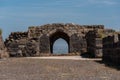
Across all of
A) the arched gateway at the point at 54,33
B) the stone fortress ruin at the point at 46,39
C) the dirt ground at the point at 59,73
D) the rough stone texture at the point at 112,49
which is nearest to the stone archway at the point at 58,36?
the stone fortress ruin at the point at 46,39

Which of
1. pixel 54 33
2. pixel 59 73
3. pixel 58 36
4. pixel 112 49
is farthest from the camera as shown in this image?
pixel 58 36

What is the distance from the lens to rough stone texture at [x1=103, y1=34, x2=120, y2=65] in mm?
21061

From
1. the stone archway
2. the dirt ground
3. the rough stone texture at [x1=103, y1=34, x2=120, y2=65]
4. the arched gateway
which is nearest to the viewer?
the dirt ground

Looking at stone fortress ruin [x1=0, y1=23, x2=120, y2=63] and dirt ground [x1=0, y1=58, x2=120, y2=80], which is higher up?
stone fortress ruin [x1=0, y1=23, x2=120, y2=63]

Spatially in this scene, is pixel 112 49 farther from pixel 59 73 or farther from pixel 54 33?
pixel 54 33

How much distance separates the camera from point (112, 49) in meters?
23.1

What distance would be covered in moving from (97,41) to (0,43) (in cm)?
786

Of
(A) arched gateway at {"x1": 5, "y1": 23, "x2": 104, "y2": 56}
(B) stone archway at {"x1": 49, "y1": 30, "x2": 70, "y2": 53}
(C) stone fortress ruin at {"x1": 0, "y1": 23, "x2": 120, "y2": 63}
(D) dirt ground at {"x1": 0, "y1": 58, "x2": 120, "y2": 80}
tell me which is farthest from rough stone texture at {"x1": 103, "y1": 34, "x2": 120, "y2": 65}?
(B) stone archway at {"x1": 49, "y1": 30, "x2": 70, "y2": 53}

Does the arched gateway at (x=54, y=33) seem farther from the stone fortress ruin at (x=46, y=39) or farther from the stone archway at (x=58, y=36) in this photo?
the stone archway at (x=58, y=36)

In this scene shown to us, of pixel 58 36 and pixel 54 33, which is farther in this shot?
pixel 58 36

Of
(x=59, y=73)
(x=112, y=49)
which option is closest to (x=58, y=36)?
(x=112, y=49)

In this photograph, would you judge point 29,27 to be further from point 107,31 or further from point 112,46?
point 112,46

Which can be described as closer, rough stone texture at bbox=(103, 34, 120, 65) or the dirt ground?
the dirt ground

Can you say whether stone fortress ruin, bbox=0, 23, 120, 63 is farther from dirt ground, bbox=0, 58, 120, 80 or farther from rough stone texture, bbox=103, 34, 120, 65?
dirt ground, bbox=0, 58, 120, 80
